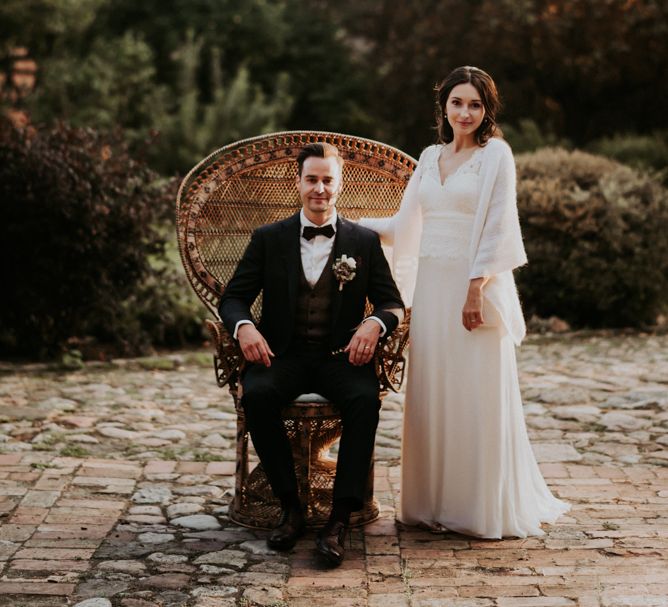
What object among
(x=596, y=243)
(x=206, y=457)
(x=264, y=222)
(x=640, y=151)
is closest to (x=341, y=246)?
(x=264, y=222)

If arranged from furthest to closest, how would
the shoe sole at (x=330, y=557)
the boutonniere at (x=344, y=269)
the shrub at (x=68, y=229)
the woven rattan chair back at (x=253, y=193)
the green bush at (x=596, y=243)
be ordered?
the green bush at (x=596, y=243) → the shrub at (x=68, y=229) → the woven rattan chair back at (x=253, y=193) → the boutonniere at (x=344, y=269) → the shoe sole at (x=330, y=557)

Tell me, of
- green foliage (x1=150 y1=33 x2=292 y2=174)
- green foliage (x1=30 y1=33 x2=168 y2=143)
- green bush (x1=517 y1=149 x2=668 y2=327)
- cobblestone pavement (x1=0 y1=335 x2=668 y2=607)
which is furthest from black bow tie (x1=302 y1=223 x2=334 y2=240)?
green foliage (x1=30 y1=33 x2=168 y2=143)

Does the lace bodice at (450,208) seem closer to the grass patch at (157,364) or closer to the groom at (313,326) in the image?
the groom at (313,326)

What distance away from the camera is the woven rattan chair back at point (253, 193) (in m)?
4.75

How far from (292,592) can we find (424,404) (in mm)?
1039

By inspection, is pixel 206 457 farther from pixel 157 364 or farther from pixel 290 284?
pixel 157 364

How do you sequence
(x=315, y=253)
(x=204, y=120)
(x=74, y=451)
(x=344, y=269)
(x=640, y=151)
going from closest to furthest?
(x=344, y=269), (x=315, y=253), (x=74, y=451), (x=640, y=151), (x=204, y=120)

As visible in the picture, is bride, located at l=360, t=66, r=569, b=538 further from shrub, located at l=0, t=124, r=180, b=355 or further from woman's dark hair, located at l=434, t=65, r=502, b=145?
shrub, located at l=0, t=124, r=180, b=355

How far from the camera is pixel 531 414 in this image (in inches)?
251

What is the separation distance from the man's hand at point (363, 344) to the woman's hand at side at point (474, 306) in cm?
36

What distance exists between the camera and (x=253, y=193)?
4.95 meters

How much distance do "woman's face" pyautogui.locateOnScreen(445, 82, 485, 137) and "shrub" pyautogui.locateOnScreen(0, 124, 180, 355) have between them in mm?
3916

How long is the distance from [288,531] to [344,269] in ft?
3.50

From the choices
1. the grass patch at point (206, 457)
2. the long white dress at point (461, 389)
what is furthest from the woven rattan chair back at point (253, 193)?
the grass patch at point (206, 457)
